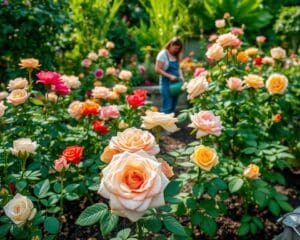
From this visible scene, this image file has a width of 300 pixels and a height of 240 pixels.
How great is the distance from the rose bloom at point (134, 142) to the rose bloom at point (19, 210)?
0.44 meters

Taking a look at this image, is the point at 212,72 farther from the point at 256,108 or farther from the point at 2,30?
the point at 2,30

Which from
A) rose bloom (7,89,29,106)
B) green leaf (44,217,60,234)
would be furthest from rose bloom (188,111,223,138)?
rose bloom (7,89,29,106)

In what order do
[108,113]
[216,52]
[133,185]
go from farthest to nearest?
[216,52]
[108,113]
[133,185]

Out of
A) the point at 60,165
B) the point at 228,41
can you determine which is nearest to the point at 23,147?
the point at 60,165

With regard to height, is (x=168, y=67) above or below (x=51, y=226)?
below

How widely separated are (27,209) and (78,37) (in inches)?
177

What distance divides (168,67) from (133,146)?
3708 mm

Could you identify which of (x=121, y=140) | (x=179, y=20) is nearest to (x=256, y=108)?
(x=121, y=140)

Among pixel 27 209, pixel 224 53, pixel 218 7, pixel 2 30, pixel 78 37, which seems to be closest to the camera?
pixel 27 209

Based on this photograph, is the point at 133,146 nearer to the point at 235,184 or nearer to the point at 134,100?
the point at 235,184

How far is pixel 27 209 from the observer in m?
1.59

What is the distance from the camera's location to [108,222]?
1.43 metres

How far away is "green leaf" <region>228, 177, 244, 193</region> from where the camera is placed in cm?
221

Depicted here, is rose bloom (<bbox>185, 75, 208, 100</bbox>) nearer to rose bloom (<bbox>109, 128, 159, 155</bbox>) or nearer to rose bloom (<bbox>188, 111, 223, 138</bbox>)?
rose bloom (<bbox>188, 111, 223, 138</bbox>)
